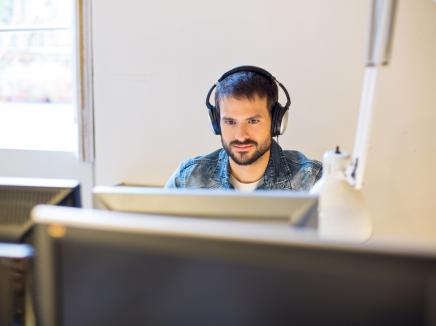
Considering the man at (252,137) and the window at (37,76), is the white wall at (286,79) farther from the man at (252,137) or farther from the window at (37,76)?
the man at (252,137)

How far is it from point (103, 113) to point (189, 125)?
406mm

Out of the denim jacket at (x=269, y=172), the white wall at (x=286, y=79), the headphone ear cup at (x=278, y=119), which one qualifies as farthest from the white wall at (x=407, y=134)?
the headphone ear cup at (x=278, y=119)

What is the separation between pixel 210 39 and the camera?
197 cm

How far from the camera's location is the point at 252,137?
1.53 meters

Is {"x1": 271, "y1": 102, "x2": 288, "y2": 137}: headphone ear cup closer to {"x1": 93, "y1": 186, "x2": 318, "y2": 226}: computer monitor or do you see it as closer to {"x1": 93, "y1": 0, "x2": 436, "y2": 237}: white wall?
{"x1": 93, "y1": 0, "x2": 436, "y2": 237}: white wall

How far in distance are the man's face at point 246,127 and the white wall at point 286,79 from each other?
44cm

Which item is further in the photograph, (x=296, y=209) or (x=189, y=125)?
(x=189, y=125)

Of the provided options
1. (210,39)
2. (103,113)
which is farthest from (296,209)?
(103,113)

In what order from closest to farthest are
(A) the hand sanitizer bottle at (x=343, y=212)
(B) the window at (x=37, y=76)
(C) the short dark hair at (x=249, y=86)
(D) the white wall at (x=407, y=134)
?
(A) the hand sanitizer bottle at (x=343, y=212) < (C) the short dark hair at (x=249, y=86) < (D) the white wall at (x=407, y=134) < (B) the window at (x=37, y=76)

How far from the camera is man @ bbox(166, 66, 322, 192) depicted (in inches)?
59.4

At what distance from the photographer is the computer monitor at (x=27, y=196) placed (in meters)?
0.82

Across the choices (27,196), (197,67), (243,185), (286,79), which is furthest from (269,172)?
(27,196)

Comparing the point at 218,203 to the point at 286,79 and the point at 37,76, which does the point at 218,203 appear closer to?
the point at 286,79

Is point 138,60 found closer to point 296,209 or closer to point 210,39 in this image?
point 210,39
